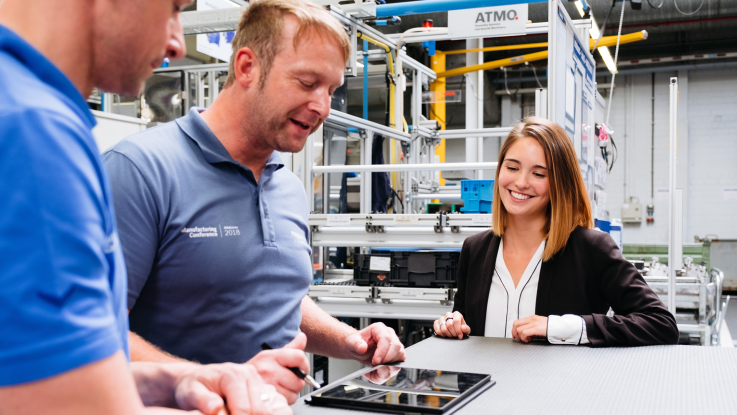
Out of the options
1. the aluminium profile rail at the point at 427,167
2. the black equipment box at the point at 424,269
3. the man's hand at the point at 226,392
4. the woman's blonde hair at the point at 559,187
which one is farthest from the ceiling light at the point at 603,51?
the man's hand at the point at 226,392

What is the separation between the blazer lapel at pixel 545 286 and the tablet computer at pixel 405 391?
73cm

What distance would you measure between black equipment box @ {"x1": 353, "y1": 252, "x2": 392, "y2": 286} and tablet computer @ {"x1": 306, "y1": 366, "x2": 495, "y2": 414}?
194 centimetres

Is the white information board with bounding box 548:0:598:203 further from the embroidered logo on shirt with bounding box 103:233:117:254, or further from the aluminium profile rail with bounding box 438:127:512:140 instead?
the embroidered logo on shirt with bounding box 103:233:117:254

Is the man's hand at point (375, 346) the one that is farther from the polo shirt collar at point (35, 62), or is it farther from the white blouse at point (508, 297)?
the polo shirt collar at point (35, 62)

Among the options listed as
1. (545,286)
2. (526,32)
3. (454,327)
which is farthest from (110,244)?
(526,32)

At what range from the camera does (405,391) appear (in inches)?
35.2

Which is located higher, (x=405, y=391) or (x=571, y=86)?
(x=571, y=86)

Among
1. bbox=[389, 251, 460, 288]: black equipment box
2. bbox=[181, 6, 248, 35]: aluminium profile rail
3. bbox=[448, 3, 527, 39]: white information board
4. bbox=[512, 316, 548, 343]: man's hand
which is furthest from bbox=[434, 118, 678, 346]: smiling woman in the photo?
bbox=[448, 3, 527, 39]: white information board

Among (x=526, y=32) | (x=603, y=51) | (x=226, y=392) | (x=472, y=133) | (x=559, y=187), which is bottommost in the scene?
(x=226, y=392)

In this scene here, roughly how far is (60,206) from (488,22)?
11.7 feet

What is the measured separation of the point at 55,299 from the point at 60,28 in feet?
0.68

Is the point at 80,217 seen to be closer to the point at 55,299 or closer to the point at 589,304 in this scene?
the point at 55,299

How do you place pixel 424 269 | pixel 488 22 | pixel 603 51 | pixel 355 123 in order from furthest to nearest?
pixel 603 51, pixel 488 22, pixel 355 123, pixel 424 269

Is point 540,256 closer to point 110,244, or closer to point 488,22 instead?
point 110,244
